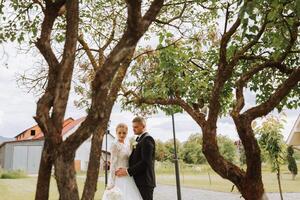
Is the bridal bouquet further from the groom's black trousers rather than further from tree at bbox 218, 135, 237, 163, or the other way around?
tree at bbox 218, 135, 237, 163

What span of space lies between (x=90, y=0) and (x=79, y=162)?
5205 centimetres

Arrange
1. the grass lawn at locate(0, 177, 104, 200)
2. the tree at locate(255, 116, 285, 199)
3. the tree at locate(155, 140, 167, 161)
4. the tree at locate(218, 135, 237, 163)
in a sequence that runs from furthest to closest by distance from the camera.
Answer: the tree at locate(218, 135, 237, 163)
the tree at locate(155, 140, 167, 161)
the grass lawn at locate(0, 177, 104, 200)
the tree at locate(255, 116, 285, 199)

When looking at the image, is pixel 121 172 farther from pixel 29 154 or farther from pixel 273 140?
pixel 29 154

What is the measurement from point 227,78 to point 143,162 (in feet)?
11.7

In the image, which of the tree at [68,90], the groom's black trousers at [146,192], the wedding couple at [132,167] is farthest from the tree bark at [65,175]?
the groom's black trousers at [146,192]

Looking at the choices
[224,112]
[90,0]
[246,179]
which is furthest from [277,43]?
[90,0]

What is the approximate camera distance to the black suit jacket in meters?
7.55

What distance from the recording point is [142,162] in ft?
24.9

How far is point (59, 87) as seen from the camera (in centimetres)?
693

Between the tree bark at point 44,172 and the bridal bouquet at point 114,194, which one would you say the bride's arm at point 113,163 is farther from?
the tree bark at point 44,172

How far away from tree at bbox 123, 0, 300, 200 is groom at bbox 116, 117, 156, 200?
2222mm

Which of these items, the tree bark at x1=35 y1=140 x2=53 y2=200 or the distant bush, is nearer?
the tree bark at x1=35 y1=140 x2=53 y2=200

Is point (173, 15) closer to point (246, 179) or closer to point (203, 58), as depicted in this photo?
point (203, 58)

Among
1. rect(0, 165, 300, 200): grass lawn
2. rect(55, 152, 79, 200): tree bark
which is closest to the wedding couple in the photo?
rect(55, 152, 79, 200): tree bark
